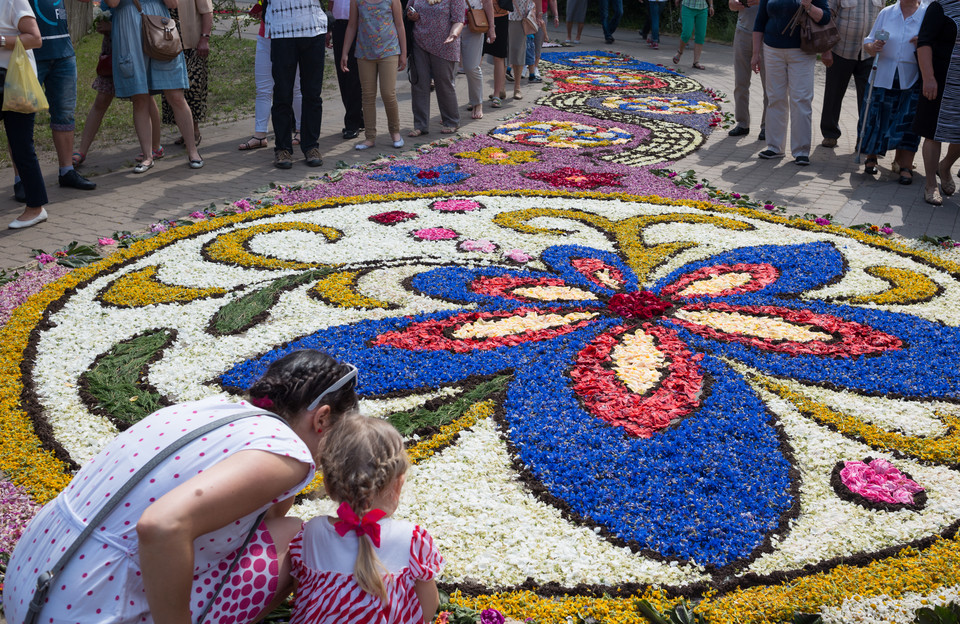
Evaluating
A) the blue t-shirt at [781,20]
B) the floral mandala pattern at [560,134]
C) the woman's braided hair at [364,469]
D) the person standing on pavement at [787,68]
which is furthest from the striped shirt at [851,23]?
the woman's braided hair at [364,469]

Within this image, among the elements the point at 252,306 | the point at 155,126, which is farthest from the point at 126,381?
the point at 155,126

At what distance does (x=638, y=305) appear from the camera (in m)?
4.50

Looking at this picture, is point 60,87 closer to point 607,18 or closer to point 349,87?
point 349,87

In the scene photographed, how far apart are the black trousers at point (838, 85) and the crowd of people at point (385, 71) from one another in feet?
0.05

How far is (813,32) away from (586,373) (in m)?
5.07

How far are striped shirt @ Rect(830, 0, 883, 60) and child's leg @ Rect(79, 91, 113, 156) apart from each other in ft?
21.6

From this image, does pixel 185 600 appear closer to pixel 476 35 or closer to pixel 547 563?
pixel 547 563

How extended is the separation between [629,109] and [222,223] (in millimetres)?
6309

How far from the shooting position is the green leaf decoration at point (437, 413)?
3426 millimetres

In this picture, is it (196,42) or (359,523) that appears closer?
(359,523)

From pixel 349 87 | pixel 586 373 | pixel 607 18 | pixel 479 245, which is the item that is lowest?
pixel 586 373

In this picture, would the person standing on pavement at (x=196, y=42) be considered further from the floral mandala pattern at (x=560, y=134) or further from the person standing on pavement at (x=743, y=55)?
the person standing on pavement at (x=743, y=55)

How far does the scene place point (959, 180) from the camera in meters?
7.33

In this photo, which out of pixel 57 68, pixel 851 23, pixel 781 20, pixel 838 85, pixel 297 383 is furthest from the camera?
pixel 838 85
